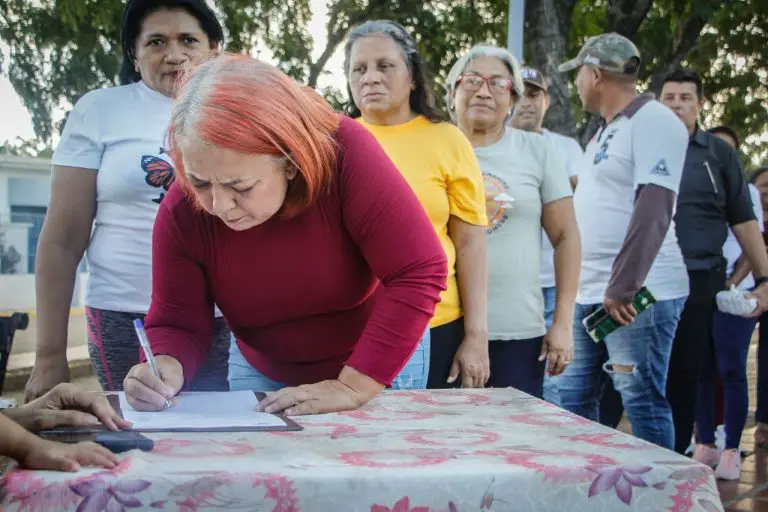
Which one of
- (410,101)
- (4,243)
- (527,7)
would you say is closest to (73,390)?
(410,101)

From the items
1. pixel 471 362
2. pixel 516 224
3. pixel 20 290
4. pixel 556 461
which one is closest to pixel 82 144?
pixel 471 362

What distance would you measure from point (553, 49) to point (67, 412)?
22.0 ft

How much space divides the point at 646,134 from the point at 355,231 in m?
1.91

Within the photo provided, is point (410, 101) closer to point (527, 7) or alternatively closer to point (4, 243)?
point (527, 7)

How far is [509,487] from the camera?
4.54ft

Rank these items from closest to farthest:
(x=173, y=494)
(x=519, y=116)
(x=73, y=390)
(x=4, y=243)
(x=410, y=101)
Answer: (x=173, y=494)
(x=73, y=390)
(x=410, y=101)
(x=519, y=116)
(x=4, y=243)

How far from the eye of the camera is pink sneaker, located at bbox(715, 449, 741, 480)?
4.65m

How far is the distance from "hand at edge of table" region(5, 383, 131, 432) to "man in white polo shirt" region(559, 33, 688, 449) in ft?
7.40

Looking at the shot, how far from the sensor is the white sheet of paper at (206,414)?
5.32ft

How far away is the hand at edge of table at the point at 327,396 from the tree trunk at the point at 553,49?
5.67 m

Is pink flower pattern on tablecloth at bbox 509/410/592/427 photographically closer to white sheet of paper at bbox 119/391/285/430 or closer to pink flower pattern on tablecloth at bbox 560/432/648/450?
pink flower pattern on tablecloth at bbox 560/432/648/450

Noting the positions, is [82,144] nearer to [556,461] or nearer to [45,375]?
→ [45,375]

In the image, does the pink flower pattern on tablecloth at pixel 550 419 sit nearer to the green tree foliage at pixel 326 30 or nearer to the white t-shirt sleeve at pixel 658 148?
the white t-shirt sleeve at pixel 658 148

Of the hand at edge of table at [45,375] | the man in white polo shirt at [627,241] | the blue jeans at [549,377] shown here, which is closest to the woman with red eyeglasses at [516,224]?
the man in white polo shirt at [627,241]
